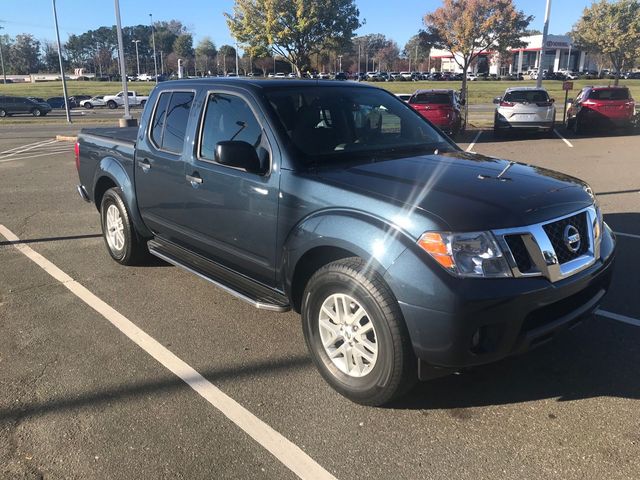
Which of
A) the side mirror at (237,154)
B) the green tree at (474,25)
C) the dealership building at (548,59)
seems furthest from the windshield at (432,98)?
the dealership building at (548,59)

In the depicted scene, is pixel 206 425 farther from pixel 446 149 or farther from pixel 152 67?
pixel 152 67

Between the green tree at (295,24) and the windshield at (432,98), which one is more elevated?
the green tree at (295,24)

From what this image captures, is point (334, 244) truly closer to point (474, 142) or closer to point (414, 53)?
point (474, 142)

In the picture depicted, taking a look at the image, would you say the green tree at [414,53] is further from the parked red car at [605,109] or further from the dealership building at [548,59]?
the parked red car at [605,109]

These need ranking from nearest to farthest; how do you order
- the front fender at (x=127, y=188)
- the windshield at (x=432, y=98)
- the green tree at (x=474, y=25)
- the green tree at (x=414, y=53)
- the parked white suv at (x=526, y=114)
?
the front fender at (x=127, y=188), the windshield at (x=432, y=98), the parked white suv at (x=526, y=114), the green tree at (x=474, y=25), the green tree at (x=414, y=53)

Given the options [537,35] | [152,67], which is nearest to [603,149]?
[537,35]

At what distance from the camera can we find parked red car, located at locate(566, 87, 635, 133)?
1817 cm

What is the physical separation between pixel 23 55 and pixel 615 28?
139359 mm

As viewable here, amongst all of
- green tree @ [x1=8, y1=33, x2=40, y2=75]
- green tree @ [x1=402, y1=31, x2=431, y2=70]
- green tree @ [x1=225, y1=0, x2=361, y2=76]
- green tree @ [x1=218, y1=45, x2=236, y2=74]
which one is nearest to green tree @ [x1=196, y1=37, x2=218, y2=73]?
green tree @ [x1=218, y1=45, x2=236, y2=74]

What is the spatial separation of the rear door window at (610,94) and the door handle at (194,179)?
59.5ft

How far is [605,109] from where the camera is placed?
59.6 ft

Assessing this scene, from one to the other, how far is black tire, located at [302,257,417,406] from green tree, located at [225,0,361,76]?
29.6 meters

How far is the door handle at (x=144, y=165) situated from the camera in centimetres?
478

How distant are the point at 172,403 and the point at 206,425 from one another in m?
0.32
